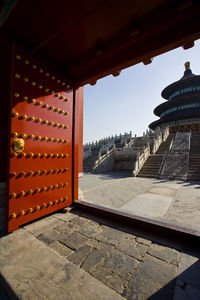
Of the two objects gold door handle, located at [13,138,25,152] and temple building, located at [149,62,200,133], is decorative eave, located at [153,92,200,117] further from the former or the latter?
gold door handle, located at [13,138,25,152]

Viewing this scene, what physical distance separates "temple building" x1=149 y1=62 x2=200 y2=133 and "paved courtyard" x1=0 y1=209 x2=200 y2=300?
30807 mm

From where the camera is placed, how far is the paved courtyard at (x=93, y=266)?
3.38 ft

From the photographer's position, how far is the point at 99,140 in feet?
85.9

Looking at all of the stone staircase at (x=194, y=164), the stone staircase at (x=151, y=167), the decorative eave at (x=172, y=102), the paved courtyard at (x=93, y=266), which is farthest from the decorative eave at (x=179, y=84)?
the paved courtyard at (x=93, y=266)

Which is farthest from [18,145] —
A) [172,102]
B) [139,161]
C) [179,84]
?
[179,84]

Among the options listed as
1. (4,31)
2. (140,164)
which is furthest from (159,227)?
(140,164)

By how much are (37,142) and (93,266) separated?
1.78m

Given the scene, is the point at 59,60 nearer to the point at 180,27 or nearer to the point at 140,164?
the point at 180,27

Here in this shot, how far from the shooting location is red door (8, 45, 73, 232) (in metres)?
1.88

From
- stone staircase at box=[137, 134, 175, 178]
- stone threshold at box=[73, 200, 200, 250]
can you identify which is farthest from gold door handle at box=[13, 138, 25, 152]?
stone staircase at box=[137, 134, 175, 178]

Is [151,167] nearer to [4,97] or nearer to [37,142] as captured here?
[37,142]

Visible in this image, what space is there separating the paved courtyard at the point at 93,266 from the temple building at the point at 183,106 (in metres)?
30.8

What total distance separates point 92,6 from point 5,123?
1886 millimetres

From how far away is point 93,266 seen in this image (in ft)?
4.28
